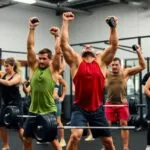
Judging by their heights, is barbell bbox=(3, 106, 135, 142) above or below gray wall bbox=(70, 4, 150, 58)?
below

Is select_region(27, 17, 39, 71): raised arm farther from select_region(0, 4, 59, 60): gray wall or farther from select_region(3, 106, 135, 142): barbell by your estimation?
select_region(0, 4, 59, 60): gray wall

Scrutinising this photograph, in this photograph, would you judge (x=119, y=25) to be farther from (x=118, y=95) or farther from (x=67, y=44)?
(x=67, y=44)

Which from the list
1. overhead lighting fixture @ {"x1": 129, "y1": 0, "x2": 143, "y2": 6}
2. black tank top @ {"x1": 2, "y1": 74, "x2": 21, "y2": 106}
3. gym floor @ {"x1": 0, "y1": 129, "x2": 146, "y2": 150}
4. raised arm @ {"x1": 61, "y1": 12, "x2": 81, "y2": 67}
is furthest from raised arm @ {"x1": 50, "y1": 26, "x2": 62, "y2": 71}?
overhead lighting fixture @ {"x1": 129, "y1": 0, "x2": 143, "y2": 6}

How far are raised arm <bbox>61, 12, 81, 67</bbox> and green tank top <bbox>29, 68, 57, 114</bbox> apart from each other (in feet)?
0.91

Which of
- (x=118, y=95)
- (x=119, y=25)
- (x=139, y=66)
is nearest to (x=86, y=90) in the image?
(x=139, y=66)

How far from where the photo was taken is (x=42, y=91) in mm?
3582

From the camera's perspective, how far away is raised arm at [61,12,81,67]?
11.2ft

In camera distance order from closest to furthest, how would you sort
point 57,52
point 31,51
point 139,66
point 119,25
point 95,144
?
point 57,52, point 31,51, point 139,66, point 95,144, point 119,25

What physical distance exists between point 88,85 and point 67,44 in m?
0.43

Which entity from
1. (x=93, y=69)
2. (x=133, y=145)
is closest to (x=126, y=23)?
(x=133, y=145)

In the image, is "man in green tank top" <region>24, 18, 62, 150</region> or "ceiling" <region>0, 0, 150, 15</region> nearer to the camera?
"man in green tank top" <region>24, 18, 62, 150</region>

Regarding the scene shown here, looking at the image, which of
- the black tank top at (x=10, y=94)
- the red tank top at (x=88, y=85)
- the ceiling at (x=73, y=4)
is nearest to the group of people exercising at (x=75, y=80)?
the red tank top at (x=88, y=85)

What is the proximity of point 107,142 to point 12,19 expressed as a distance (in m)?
8.47

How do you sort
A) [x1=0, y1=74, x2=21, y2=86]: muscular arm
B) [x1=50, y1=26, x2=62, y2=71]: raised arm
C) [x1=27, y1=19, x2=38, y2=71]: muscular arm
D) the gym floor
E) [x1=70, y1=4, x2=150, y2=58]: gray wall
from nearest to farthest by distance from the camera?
[x1=50, y1=26, x2=62, y2=71]: raised arm < [x1=27, y1=19, x2=38, y2=71]: muscular arm < [x1=0, y1=74, x2=21, y2=86]: muscular arm < the gym floor < [x1=70, y1=4, x2=150, y2=58]: gray wall
